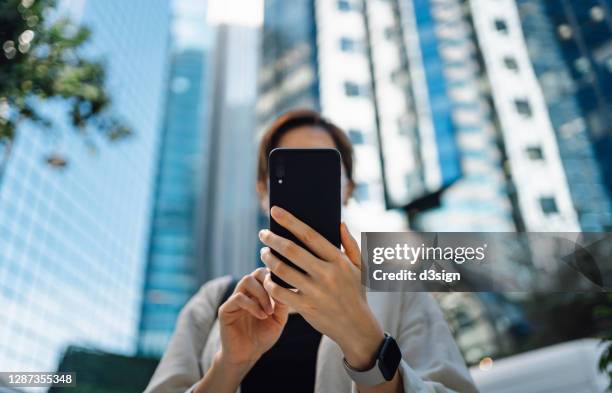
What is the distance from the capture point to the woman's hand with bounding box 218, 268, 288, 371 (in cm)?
52

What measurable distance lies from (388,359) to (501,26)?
561 cm

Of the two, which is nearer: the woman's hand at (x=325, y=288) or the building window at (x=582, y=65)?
the woman's hand at (x=325, y=288)

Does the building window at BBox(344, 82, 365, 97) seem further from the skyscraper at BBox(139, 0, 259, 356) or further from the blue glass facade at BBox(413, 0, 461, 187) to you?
the skyscraper at BBox(139, 0, 259, 356)

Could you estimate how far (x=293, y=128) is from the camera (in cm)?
93

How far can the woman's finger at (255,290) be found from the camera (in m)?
0.51

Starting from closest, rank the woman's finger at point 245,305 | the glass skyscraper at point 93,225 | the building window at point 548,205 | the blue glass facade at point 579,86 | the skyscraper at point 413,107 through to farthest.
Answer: the woman's finger at point 245,305
the blue glass facade at point 579,86
the building window at point 548,205
the skyscraper at point 413,107
the glass skyscraper at point 93,225

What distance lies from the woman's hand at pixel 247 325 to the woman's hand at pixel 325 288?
9cm

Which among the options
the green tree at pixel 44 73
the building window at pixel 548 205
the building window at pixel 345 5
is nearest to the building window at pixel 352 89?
the building window at pixel 345 5

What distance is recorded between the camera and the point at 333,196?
0.51m

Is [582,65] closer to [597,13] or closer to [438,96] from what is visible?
[597,13]

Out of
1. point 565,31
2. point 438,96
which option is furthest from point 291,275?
point 438,96

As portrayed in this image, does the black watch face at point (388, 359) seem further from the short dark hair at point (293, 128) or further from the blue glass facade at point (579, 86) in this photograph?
the blue glass facade at point (579, 86)

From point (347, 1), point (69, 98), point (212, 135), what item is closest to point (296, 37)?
point (347, 1)

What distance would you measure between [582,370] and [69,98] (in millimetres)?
1989
